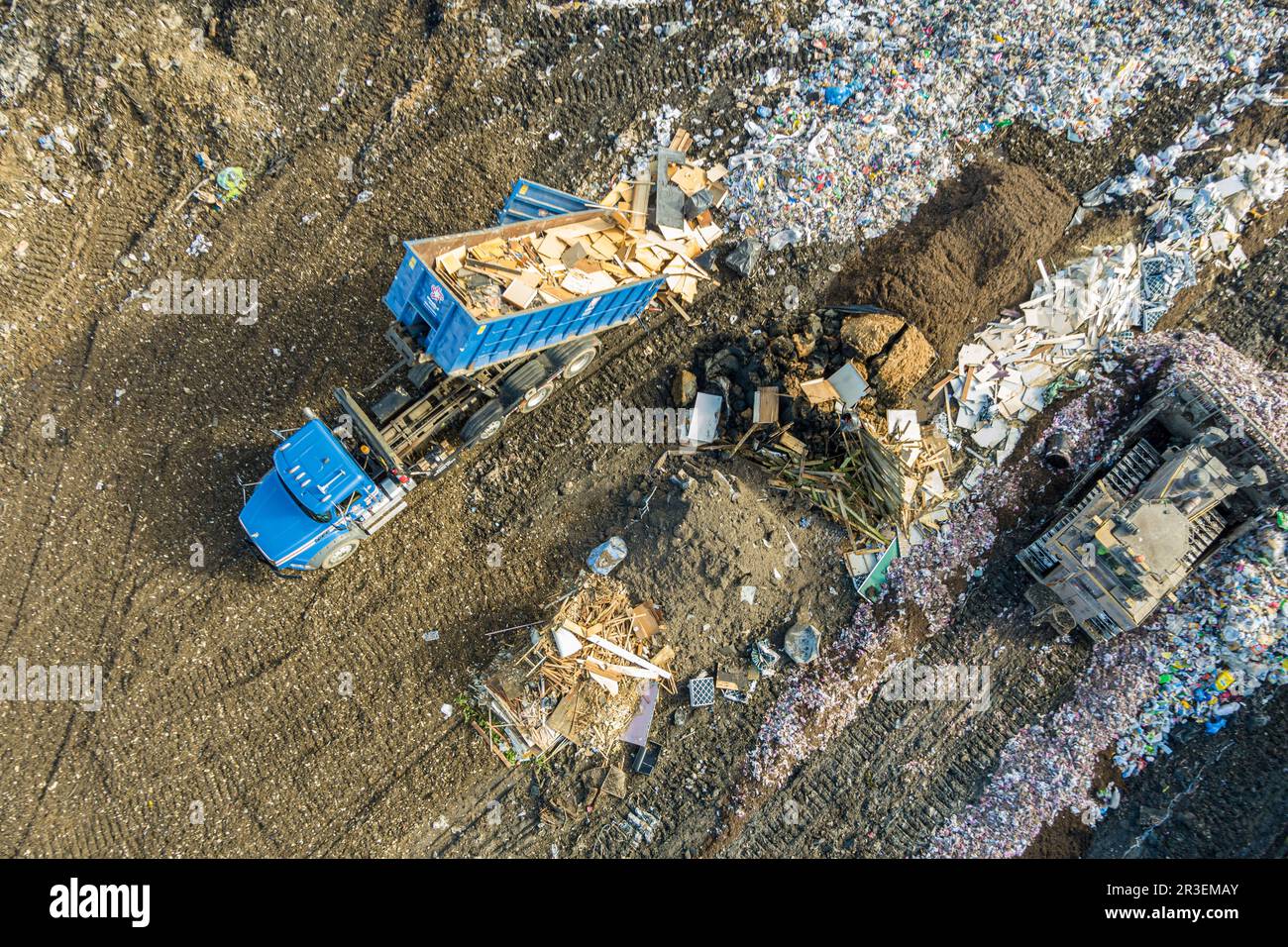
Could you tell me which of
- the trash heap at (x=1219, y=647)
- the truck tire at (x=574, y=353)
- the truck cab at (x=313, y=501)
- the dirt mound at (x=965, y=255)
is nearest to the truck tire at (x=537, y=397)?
the truck tire at (x=574, y=353)

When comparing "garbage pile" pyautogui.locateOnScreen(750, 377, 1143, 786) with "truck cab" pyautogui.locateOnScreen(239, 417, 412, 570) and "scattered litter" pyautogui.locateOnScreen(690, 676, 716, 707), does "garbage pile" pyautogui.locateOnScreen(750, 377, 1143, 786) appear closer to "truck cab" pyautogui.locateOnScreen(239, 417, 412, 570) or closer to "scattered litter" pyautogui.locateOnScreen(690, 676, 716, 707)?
"scattered litter" pyautogui.locateOnScreen(690, 676, 716, 707)

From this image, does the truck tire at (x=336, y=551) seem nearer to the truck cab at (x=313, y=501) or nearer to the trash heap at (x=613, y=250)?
the truck cab at (x=313, y=501)

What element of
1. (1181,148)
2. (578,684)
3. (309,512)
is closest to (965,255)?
(1181,148)

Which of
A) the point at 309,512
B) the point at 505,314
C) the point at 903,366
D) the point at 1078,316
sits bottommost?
the point at 309,512

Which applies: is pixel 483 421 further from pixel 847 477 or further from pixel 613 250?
pixel 847 477

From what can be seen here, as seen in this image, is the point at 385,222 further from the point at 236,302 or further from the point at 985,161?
the point at 985,161
